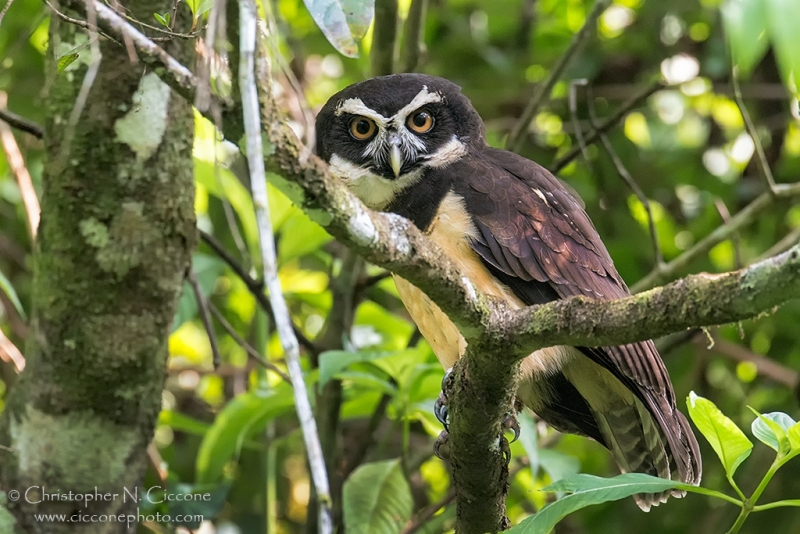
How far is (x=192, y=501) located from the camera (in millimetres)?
4027

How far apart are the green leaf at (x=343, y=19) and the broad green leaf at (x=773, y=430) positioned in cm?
130

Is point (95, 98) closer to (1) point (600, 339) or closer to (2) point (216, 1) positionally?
(2) point (216, 1)

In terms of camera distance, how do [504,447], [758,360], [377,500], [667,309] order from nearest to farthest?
[667,309]
[504,447]
[377,500]
[758,360]

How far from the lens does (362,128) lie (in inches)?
153

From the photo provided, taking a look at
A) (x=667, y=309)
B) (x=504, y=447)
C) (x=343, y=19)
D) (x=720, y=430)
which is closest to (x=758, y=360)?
(x=504, y=447)

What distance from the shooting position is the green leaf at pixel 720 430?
7.13ft

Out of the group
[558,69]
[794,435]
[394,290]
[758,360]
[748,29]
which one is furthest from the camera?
[758,360]

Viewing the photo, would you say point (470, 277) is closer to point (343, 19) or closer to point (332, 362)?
point (332, 362)

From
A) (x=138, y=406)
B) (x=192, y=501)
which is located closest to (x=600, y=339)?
(x=138, y=406)

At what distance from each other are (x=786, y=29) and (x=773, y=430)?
3.92ft

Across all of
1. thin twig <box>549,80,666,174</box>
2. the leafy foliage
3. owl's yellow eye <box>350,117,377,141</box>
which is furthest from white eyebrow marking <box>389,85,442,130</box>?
thin twig <box>549,80,666,174</box>

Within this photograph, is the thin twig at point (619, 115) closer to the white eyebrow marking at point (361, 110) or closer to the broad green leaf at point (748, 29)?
the white eyebrow marking at point (361, 110)

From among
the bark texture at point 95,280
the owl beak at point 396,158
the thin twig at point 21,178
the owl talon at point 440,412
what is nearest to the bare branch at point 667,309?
the owl talon at point 440,412

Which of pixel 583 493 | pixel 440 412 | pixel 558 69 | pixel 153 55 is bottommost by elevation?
pixel 440 412
